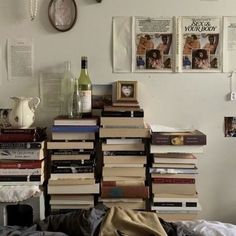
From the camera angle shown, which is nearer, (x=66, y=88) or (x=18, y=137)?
(x=18, y=137)

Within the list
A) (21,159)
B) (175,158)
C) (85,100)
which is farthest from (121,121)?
(21,159)

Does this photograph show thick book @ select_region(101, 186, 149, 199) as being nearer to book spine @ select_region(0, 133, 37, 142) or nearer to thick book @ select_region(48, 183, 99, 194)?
thick book @ select_region(48, 183, 99, 194)

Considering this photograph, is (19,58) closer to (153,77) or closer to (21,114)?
(21,114)

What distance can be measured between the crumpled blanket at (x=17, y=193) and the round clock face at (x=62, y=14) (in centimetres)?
91

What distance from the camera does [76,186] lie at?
1782 millimetres

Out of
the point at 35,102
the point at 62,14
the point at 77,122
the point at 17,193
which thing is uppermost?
the point at 62,14

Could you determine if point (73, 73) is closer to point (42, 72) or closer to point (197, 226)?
point (42, 72)

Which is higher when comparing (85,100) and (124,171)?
(85,100)

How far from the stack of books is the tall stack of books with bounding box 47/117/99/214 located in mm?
66

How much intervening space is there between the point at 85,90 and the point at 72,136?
268 mm

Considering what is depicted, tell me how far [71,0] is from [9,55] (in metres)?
0.48

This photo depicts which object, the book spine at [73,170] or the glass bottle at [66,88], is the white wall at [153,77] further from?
the book spine at [73,170]

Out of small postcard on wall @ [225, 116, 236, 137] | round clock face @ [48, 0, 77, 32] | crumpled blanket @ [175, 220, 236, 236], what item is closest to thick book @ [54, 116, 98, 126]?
round clock face @ [48, 0, 77, 32]

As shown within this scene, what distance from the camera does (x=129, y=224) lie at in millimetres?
1409
